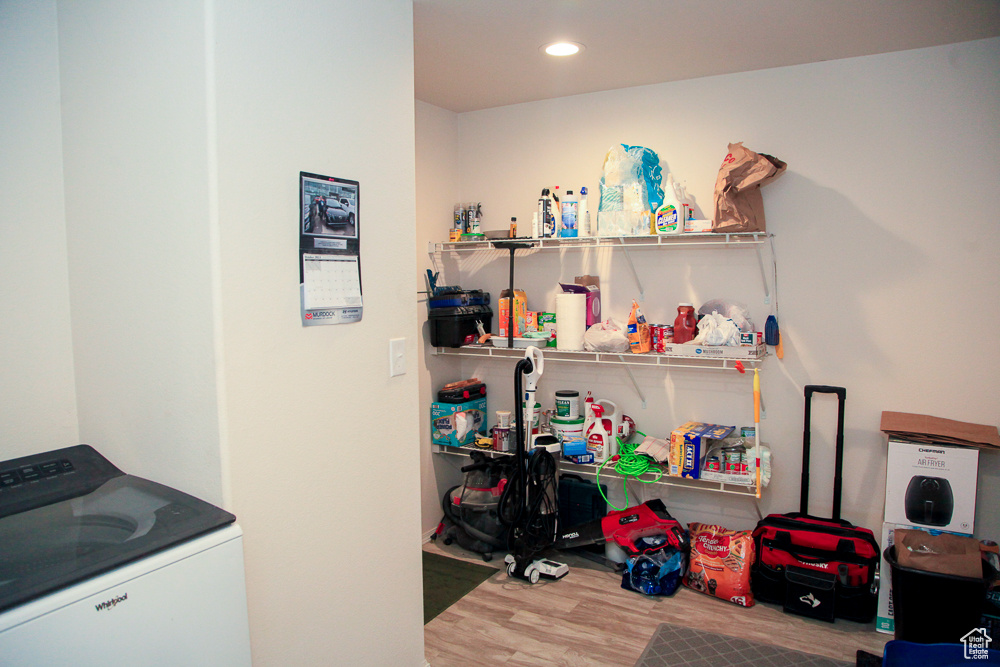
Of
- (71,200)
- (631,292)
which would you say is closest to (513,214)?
(631,292)

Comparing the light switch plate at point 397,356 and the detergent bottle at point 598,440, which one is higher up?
the light switch plate at point 397,356

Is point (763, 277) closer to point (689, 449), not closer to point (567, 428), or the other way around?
point (689, 449)

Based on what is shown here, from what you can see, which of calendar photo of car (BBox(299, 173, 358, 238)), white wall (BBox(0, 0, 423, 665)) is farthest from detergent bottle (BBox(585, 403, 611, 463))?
calendar photo of car (BBox(299, 173, 358, 238))

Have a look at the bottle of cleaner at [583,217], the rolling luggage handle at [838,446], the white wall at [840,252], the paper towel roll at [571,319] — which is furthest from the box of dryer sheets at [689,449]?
the bottle of cleaner at [583,217]

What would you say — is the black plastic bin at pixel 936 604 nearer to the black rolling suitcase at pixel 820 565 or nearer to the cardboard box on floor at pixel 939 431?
the black rolling suitcase at pixel 820 565

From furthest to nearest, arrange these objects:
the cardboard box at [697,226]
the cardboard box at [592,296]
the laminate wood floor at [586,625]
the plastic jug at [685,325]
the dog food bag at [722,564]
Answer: the cardboard box at [592,296] < the plastic jug at [685,325] < the cardboard box at [697,226] < the dog food bag at [722,564] < the laminate wood floor at [586,625]

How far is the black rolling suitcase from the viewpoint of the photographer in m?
2.60

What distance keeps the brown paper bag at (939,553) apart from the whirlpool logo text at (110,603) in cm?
258

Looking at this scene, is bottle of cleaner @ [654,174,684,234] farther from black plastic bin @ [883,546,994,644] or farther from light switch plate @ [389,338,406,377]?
black plastic bin @ [883,546,994,644]

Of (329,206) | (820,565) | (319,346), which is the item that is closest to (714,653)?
(820,565)

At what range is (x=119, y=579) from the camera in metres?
1.15

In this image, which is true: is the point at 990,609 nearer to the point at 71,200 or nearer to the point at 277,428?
the point at 277,428

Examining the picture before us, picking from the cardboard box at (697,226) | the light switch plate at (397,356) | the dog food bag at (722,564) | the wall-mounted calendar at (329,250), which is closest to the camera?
the wall-mounted calendar at (329,250)

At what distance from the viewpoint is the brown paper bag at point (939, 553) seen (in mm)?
2275
